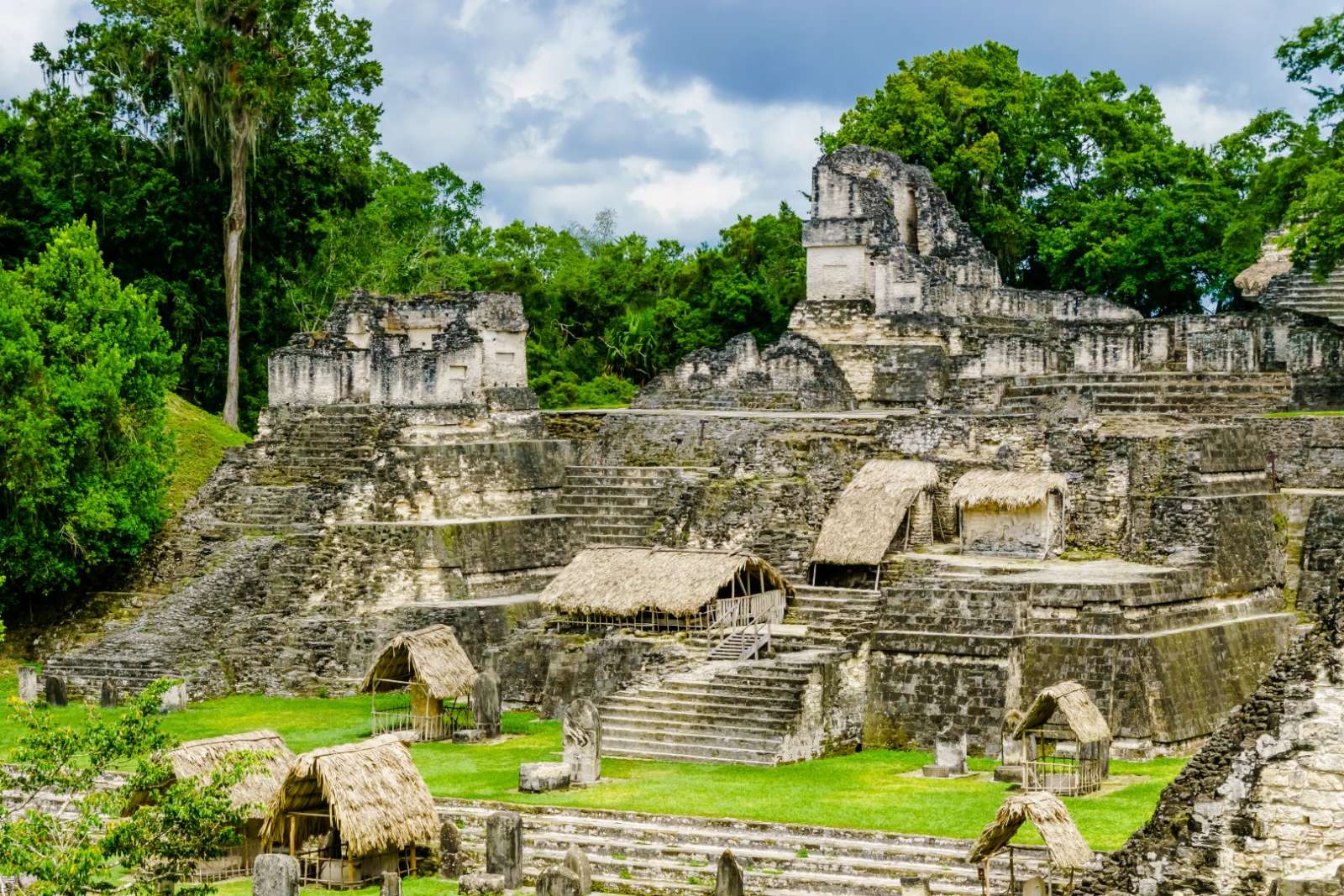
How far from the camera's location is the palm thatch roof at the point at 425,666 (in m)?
26.3

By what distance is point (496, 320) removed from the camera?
114 ft

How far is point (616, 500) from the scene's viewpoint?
32.1 m

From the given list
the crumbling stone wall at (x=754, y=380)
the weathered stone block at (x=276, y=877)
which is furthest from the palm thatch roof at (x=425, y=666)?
the crumbling stone wall at (x=754, y=380)

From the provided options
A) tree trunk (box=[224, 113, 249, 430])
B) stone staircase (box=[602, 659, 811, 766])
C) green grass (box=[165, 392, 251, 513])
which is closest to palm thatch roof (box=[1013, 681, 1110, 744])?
stone staircase (box=[602, 659, 811, 766])

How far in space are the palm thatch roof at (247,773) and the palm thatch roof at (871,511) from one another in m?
9.29

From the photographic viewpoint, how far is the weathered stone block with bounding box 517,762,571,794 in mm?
22859

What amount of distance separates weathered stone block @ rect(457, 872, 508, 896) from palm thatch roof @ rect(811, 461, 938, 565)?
9352mm

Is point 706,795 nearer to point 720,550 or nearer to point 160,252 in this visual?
point 720,550

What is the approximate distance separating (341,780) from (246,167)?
79.4ft

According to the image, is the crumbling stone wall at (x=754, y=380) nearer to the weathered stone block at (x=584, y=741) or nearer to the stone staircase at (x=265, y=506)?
the stone staircase at (x=265, y=506)

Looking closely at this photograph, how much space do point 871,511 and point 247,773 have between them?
36.0 ft

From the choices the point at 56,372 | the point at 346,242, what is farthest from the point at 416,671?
the point at 346,242

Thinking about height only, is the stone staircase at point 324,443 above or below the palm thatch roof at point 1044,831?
A: above

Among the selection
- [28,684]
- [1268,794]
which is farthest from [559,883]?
[28,684]
